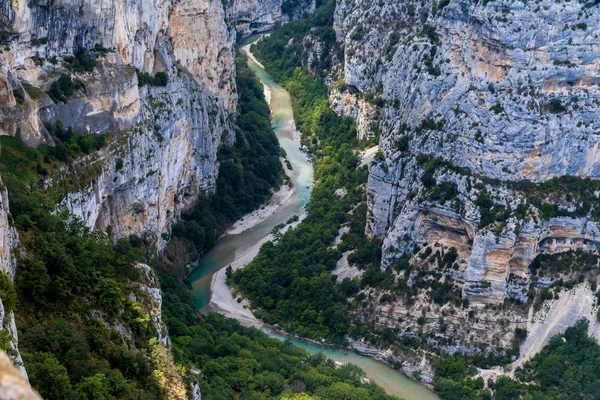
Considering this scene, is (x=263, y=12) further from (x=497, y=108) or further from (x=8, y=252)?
(x=8, y=252)

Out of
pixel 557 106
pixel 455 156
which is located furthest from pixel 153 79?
pixel 557 106

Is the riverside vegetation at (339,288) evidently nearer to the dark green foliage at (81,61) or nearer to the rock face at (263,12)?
the dark green foliage at (81,61)

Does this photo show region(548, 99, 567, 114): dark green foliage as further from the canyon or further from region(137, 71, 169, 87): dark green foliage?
region(137, 71, 169, 87): dark green foliage

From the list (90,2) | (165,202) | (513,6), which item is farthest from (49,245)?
(513,6)

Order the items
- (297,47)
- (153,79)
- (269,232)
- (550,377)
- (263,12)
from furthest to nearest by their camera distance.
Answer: (263,12) → (297,47) → (269,232) → (153,79) → (550,377)

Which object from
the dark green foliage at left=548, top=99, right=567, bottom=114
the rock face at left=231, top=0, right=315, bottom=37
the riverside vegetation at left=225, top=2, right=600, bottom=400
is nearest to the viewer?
the riverside vegetation at left=225, top=2, right=600, bottom=400

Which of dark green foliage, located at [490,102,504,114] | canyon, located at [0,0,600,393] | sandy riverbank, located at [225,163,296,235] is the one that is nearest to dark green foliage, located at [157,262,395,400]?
canyon, located at [0,0,600,393]

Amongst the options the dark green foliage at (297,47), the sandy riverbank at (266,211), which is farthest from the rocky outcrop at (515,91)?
the dark green foliage at (297,47)

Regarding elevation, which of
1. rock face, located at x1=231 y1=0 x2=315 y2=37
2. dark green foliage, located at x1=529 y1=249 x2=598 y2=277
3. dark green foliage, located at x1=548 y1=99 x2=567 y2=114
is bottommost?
dark green foliage, located at x1=529 y1=249 x2=598 y2=277
